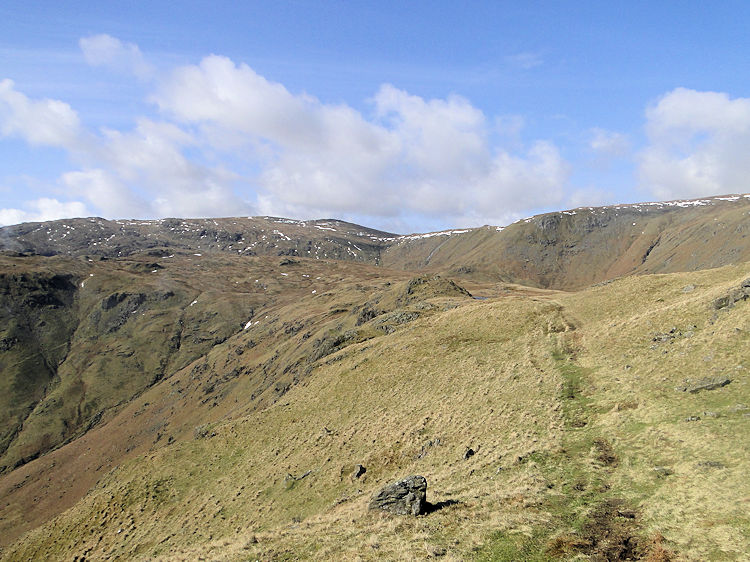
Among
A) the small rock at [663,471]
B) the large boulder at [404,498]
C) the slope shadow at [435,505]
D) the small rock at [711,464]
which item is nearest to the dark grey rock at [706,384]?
the small rock at [711,464]

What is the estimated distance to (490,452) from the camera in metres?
27.1

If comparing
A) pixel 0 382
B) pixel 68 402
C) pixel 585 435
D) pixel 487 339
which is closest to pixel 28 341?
pixel 0 382

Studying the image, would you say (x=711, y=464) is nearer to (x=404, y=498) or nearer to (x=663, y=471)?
(x=663, y=471)

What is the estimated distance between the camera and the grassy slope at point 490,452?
1702cm

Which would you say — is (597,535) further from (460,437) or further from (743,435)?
(460,437)

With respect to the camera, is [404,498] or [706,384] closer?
[404,498]

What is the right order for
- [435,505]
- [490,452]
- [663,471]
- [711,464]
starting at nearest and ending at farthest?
[711,464] < [663,471] < [435,505] < [490,452]

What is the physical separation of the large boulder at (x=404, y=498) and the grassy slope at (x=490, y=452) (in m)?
0.80

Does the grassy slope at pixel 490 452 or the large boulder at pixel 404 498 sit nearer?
the grassy slope at pixel 490 452

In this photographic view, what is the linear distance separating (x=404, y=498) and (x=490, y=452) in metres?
8.78

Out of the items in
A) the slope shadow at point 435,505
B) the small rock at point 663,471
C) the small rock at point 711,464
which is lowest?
the slope shadow at point 435,505

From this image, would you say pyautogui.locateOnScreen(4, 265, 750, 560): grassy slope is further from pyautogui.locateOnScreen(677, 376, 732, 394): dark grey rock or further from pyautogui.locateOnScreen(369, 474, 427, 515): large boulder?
pyautogui.locateOnScreen(369, 474, 427, 515): large boulder

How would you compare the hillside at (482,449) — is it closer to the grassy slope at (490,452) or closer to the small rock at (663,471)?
the grassy slope at (490,452)

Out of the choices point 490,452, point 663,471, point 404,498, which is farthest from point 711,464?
point 404,498
